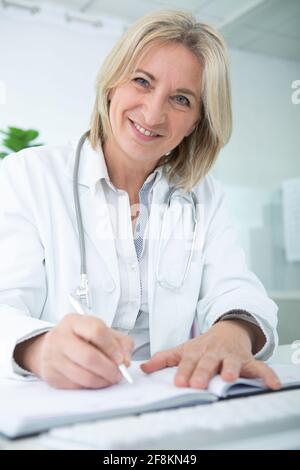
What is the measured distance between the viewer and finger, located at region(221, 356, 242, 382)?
1.90 ft

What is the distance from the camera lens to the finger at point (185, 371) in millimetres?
578

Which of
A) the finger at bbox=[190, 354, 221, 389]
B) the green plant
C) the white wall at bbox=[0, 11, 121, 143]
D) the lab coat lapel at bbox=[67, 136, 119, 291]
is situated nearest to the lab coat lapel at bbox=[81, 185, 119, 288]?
the lab coat lapel at bbox=[67, 136, 119, 291]

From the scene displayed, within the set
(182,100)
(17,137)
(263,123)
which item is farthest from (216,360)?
(263,123)

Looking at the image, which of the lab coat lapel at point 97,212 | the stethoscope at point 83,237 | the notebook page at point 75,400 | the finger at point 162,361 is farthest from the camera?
the lab coat lapel at point 97,212

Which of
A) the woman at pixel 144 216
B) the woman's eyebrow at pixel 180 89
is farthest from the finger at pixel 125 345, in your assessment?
the woman's eyebrow at pixel 180 89

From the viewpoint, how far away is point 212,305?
3.26 ft

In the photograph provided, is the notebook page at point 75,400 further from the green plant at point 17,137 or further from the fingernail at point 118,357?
the green plant at point 17,137

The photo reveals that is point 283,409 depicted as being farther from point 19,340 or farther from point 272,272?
point 272,272

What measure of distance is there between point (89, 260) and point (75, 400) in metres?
0.46

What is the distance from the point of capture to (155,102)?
3.31 ft

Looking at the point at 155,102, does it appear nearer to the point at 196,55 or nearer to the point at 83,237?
the point at 196,55

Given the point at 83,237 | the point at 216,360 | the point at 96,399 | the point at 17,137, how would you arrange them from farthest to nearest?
the point at 17,137
the point at 83,237
the point at 216,360
the point at 96,399

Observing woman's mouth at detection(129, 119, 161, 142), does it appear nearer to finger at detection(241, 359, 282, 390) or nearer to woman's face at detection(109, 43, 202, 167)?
woman's face at detection(109, 43, 202, 167)

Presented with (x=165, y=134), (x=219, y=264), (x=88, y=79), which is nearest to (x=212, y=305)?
(x=219, y=264)
